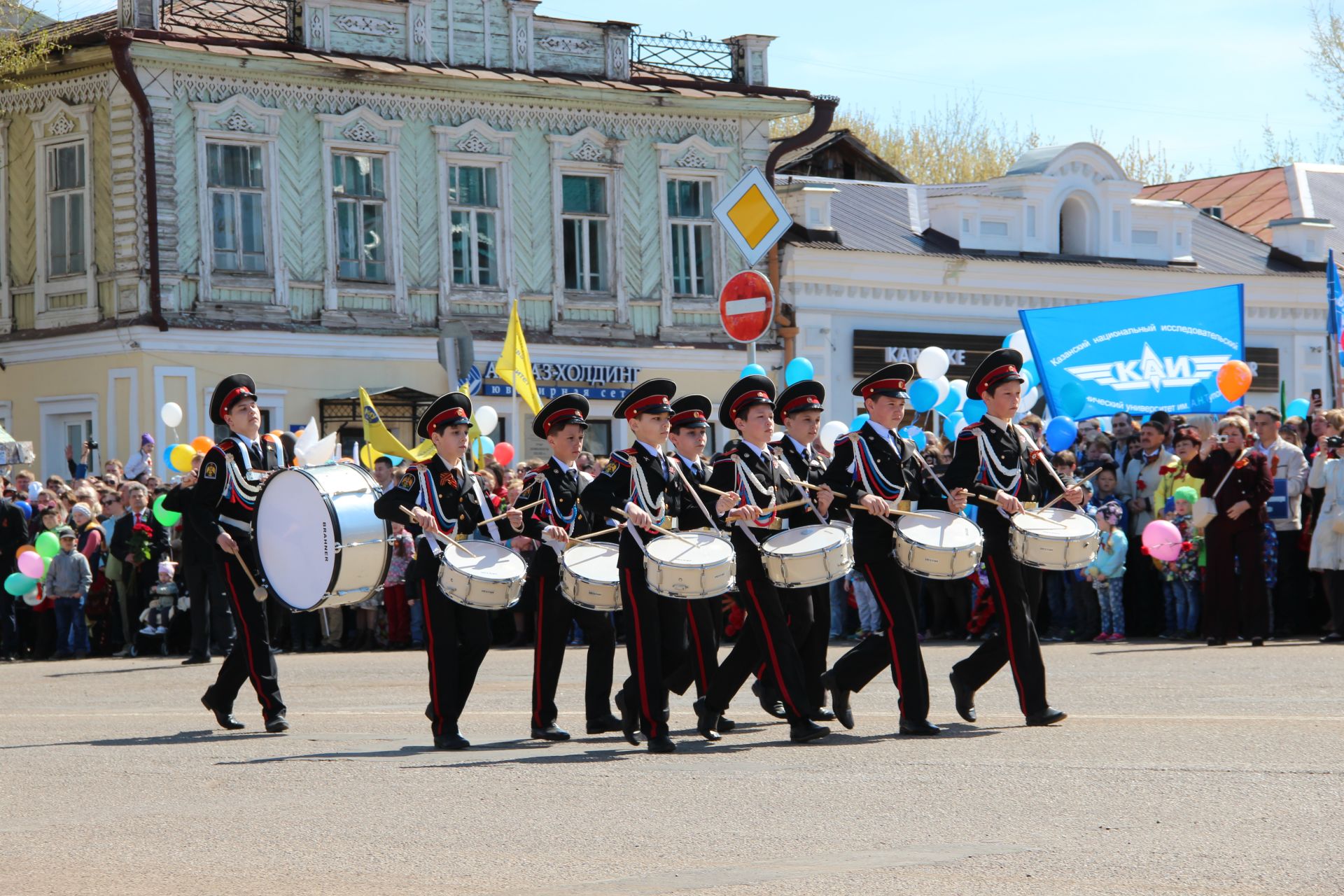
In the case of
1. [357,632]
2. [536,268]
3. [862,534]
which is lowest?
[357,632]

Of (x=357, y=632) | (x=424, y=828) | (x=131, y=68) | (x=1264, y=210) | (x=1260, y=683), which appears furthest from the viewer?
(x=1264, y=210)

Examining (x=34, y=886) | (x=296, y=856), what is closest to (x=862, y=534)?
(x=296, y=856)

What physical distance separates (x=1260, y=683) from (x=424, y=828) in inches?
280

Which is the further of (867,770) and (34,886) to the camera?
(867,770)

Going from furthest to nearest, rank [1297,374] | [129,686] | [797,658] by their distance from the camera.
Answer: [1297,374]
[129,686]
[797,658]

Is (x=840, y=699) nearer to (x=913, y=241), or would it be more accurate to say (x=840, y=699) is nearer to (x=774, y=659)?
(x=774, y=659)

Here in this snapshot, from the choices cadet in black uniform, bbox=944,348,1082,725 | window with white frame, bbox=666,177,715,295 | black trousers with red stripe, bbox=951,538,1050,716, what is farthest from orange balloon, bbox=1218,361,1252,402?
window with white frame, bbox=666,177,715,295

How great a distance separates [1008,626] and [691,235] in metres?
23.3

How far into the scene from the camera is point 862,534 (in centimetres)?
1202

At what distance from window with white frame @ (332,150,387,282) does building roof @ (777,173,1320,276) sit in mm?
6729

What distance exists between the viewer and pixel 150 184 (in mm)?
29500

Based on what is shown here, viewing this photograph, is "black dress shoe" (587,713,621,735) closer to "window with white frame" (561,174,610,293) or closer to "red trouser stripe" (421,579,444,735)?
"red trouser stripe" (421,579,444,735)

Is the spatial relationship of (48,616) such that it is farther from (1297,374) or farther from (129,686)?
(1297,374)

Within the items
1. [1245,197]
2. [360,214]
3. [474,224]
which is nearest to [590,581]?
[360,214]
